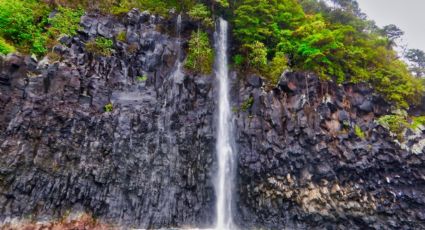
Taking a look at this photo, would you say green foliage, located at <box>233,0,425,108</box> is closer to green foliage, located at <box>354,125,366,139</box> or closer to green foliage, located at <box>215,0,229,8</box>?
green foliage, located at <box>215,0,229,8</box>

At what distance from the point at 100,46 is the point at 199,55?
17.8ft

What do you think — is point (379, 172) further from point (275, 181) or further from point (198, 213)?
point (198, 213)

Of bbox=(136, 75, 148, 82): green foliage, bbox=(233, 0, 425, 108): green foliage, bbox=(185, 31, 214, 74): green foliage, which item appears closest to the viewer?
bbox=(136, 75, 148, 82): green foliage

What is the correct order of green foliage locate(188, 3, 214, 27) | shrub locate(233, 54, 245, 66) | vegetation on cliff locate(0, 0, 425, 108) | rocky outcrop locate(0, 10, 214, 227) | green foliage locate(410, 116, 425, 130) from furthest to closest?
shrub locate(233, 54, 245, 66), green foliage locate(188, 3, 214, 27), vegetation on cliff locate(0, 0, 425, 108), green foliage locate(410, 116, 425, 130), rocky outcrop locate(0, 10, 214, 227)

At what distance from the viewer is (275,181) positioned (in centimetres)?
1466

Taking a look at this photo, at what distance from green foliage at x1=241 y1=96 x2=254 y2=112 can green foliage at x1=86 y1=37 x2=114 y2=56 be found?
7.72 metres

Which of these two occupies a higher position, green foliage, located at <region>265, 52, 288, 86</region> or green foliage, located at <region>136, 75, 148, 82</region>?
green foliage, located at <region>265, 52, 288, 86</region>

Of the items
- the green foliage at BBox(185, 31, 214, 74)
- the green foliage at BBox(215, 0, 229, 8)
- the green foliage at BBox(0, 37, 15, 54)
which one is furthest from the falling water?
the green foliage at BBox(0, 37, 15, 54)

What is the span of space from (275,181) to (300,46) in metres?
8.61

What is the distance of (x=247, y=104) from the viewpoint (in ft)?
53.7

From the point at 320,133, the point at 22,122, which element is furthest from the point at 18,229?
the point at 320,133

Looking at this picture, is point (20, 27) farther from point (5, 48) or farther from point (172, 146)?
point (172, 146)

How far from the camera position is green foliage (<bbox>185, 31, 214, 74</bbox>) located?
1655 centimetres

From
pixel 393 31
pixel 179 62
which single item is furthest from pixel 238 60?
pixel 393 31
